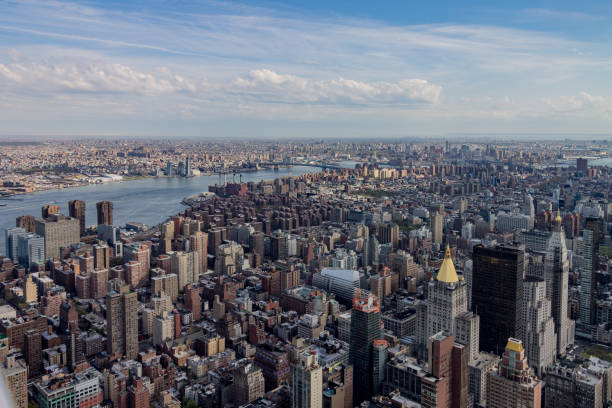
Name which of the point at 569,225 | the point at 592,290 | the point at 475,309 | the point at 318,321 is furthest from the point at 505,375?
the point at 569,225

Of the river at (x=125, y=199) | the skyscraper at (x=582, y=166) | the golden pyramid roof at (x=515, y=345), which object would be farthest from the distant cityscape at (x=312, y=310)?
the skyscraper at (x=582, y=166)

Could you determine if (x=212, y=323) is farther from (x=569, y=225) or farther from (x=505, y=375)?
(x=569, y=225)

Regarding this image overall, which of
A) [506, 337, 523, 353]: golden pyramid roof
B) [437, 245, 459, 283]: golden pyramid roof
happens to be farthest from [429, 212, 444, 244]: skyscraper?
[506, 337, 523, 353]: golden pyramid roof

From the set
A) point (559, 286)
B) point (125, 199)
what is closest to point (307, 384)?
point (559, 286)

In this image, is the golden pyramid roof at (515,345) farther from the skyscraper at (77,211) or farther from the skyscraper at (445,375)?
the skyscraper at (77,211)

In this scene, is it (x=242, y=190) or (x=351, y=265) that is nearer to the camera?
(x=351, y=265)

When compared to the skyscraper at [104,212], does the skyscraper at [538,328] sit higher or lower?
lower

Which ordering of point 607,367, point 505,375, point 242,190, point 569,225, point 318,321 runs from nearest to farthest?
point 505,375 → point 607,367 → point 318,321 → point 569,225 → point 242,190
